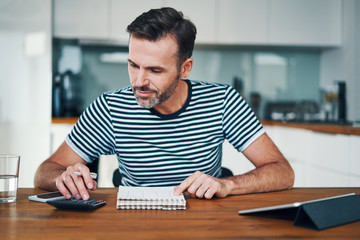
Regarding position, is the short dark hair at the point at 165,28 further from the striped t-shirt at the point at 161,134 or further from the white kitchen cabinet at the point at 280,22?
the white kitchen cabinet at the point at 280,22

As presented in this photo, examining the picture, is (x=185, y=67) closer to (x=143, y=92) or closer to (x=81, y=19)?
(x=143, y=92)

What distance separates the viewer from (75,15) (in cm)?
372

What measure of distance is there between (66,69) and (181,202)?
336 centimetres

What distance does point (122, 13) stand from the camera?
376 cm

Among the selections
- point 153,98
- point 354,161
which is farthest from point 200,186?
point 354,161

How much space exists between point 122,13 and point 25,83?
105 centimetres

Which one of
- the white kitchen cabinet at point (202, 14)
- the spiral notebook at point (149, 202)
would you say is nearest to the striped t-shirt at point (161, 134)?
the spiral notebook at point (149, 202)

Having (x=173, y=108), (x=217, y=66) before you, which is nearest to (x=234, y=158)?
(x=217, y=66)

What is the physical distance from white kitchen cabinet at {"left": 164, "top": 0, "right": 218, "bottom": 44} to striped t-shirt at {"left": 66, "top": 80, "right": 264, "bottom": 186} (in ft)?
7.73

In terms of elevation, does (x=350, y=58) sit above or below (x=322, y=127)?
above

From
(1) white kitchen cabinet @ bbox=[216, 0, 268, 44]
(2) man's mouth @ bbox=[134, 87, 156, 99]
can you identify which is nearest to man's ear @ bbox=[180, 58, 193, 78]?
(2) man's mouth @ bbox=[134, 87, 156, 99]

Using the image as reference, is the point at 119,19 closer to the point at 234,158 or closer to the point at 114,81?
the point at 114,81

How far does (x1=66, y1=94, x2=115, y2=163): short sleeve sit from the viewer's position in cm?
156

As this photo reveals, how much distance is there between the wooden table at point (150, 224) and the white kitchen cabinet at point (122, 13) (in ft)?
9.40
